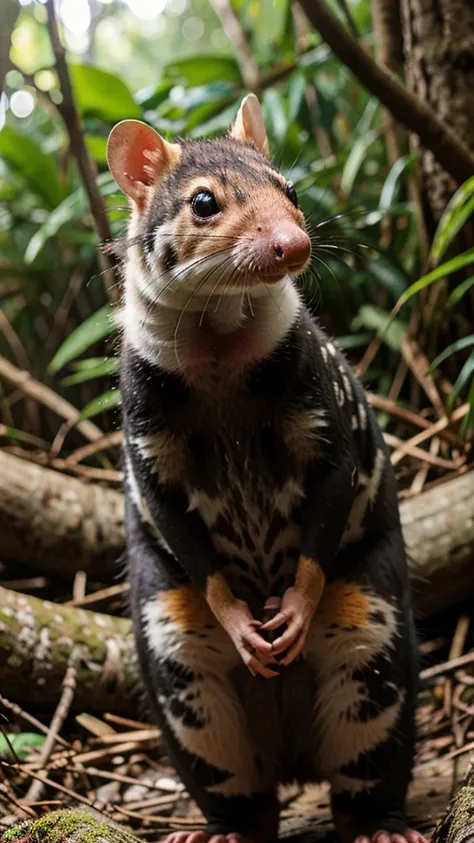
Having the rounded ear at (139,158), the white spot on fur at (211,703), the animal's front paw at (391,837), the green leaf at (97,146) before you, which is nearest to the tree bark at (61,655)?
the white spot on fur at (211,703)

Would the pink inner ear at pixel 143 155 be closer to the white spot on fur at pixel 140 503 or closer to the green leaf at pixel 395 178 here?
the white spot on fur at pixel 140 503

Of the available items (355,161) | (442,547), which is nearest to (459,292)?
(442,547)

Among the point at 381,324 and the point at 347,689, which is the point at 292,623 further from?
the point at 381,324

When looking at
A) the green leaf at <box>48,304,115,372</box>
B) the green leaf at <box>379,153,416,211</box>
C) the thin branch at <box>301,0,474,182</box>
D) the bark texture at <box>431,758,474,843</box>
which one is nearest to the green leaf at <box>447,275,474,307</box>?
the thin branch at <box>301,0,474,182</box>

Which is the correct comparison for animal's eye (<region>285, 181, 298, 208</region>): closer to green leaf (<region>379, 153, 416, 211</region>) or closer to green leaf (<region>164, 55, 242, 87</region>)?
green leaf (<region>379, 153, 416, 211</region>)

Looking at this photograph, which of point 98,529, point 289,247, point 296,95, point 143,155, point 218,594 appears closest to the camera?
point 289,247
